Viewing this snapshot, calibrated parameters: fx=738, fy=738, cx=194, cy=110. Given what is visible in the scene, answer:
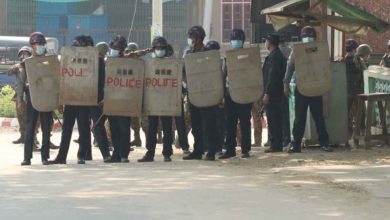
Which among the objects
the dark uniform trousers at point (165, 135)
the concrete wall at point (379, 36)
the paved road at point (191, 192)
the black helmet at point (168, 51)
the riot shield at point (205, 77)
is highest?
the concrete wall at point (379, 36)

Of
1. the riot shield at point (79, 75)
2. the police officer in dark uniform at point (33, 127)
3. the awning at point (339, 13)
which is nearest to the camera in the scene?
the riot shield at point (79, 75)

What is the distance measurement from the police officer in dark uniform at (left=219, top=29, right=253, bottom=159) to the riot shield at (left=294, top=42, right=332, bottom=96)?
823 millimetres

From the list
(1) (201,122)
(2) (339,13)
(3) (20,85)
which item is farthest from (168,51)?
(3) (20,85)

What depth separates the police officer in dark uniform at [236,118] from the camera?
1080cm

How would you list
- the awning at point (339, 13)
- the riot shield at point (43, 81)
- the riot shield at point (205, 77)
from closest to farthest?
the riot shield at point (43, 81) → the riot shield at point (205, 77) → the awning at point (339, 13)

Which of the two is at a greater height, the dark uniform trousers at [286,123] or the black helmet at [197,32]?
the black helmet at [197,32]

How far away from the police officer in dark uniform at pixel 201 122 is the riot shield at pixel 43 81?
76.3 inches

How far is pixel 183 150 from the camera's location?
11.7 meters

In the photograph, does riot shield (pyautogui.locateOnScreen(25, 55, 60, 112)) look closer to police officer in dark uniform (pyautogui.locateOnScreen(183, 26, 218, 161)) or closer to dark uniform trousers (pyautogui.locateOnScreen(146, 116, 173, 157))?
dark uniform trousers (pyautogui.locateOnScreen(146, 116, 173, 157))

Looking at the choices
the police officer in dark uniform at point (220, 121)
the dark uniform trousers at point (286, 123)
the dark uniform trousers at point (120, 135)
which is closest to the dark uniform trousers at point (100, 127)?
the dark uniform trousers at point (120, 135)

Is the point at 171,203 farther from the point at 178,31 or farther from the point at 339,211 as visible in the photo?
the point at 178,31

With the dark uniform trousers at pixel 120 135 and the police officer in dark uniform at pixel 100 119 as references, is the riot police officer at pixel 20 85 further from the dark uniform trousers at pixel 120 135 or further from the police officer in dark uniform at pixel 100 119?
the dark uniform trousers at pixel 120 135

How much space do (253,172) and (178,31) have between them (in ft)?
121

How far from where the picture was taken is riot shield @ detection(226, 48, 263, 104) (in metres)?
10.6
